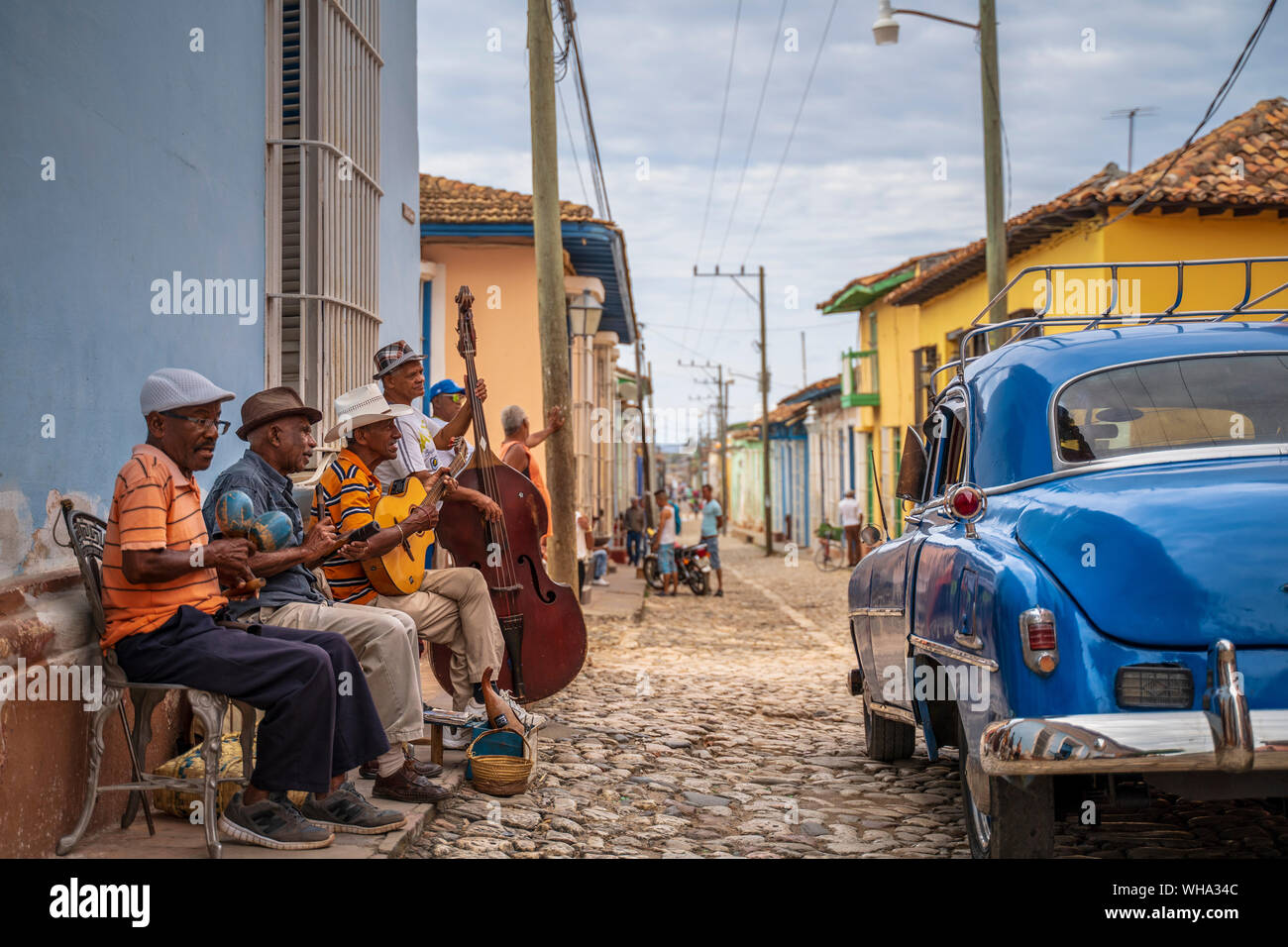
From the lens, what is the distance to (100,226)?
15.2 ft

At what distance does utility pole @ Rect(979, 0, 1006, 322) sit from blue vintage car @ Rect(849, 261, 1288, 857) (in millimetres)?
8129

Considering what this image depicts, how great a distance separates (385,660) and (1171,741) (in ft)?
9.25

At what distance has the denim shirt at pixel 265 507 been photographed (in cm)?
434

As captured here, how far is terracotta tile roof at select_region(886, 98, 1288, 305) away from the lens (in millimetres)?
14453

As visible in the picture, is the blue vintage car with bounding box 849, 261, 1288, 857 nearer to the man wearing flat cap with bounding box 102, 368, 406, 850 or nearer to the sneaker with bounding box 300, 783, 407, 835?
the sneaker with bounding box 300, 783, 407, 835

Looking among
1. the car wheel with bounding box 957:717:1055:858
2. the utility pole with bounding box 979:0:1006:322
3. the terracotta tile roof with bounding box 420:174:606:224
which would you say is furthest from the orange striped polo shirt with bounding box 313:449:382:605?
the terracotta tile roof with bounding box 420:174:606:224

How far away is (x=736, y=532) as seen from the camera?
6059 cm

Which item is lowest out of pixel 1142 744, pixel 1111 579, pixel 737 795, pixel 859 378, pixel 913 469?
pixel 737 795

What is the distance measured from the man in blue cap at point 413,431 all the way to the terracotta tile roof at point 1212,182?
9.88m

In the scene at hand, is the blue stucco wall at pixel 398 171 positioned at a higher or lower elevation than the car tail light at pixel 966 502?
higher

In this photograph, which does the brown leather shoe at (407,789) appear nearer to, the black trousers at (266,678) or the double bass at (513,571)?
the black trousers at (266,678)

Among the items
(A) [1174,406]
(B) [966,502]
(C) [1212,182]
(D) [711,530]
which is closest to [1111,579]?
(B) [966,502]

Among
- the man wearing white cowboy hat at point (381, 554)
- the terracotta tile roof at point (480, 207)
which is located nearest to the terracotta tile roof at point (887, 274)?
the terracotta tile roof at point (480, 207)

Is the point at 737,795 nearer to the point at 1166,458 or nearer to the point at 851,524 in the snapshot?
the point at 1166,458
